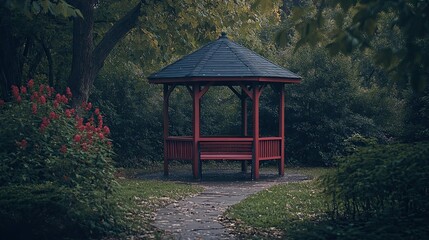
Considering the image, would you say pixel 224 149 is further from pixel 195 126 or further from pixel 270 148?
pixel 270 148

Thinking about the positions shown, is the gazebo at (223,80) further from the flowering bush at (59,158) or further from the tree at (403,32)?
the tree at (403,32)

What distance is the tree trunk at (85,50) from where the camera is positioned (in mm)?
17359

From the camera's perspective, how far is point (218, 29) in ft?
63.9

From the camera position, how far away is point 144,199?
13.9 meters

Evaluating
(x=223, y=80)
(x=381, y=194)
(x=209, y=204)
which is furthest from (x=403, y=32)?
(x=223, y=80)

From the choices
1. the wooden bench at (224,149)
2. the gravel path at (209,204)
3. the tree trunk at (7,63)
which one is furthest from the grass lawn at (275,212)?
the tree trunk at (7,63)

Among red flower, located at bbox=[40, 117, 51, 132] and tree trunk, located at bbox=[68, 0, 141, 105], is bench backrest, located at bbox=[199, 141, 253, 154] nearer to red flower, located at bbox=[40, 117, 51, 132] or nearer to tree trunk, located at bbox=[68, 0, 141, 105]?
tree trunk, located at bbox=[68, 0, 141, 105]

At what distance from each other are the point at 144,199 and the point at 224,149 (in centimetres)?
520

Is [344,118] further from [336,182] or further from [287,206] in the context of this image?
[336,182]

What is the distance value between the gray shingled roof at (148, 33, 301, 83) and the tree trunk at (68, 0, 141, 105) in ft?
6.24

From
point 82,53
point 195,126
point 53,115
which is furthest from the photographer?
point 195,126

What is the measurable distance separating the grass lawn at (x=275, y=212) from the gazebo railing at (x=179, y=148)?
3.50 meters

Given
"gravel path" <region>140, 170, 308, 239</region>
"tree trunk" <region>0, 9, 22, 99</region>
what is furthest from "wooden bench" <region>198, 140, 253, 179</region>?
"tree trunk" <region>0, 9, 22, 99</region>

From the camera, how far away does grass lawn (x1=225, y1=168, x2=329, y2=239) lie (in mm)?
10258
